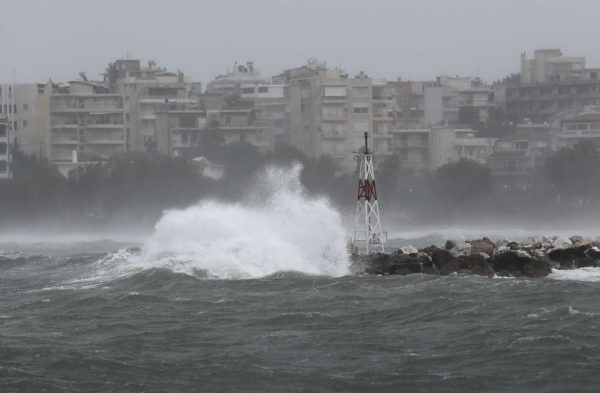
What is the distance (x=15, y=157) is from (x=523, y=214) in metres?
41.7

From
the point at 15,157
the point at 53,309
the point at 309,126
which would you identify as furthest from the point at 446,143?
the point at 53,309

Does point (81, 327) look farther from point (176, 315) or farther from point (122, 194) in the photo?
point (122, 194)

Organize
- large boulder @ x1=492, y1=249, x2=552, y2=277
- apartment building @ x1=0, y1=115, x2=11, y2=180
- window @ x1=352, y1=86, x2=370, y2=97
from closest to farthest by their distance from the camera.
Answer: large boulder @ x1=492, y1=249, x2=552, y2=277
apartment building @ x1=0, y1=115, x2=11, y2=180
window @ x1=352, y1=86, x2=370, y2=97

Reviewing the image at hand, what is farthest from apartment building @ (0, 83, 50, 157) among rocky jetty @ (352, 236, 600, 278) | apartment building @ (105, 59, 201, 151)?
rocky jetty @ (352, 236, 600, 278)

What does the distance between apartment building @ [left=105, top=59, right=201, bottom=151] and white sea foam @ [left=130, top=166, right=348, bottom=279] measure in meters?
67.8

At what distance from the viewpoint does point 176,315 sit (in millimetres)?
41156

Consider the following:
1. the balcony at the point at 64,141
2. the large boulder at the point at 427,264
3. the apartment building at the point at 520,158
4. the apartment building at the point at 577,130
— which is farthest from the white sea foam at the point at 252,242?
the balcony at the point at 64,141

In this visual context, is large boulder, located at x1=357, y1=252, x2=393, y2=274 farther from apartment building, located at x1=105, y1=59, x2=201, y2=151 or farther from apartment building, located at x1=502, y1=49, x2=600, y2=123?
apartment building, located at x1=502, y1=49, x2=600, y2=123

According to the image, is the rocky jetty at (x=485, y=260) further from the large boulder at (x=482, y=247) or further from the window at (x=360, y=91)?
the window at (x=360, y=91)

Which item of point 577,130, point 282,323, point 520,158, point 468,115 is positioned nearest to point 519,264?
point 282,323

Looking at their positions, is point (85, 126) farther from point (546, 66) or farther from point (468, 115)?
point (546, 66)

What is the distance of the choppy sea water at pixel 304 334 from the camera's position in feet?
103

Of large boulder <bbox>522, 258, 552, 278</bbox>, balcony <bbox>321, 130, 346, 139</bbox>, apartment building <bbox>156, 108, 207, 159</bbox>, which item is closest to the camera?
large boulder <bbox>522, 258, 552, 278</bbox>

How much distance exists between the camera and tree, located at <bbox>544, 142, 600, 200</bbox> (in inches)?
4299
